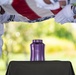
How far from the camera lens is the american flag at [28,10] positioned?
241 centimetres

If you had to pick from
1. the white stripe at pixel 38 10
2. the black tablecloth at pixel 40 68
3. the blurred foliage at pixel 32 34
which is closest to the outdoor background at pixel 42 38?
the blurred foliage at pixel 32 34

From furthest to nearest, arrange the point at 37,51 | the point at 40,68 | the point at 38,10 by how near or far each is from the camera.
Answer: the point at 38,10 < the point at 37,51 < the point at 40,68

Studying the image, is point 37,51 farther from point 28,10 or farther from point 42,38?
point 28,10

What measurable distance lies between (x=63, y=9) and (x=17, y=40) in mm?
800

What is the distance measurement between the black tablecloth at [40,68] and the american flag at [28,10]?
1.28m

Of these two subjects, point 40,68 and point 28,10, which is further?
point 28,10

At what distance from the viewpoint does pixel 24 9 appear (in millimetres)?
2461

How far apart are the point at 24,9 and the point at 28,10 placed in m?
0.06

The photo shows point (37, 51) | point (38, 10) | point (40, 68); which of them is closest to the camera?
point (40, 68)

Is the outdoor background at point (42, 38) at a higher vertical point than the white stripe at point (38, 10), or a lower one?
lower

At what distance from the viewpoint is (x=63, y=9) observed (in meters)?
2.39

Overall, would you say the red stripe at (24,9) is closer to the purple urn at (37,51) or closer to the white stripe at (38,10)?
the white stripe at (38,10)

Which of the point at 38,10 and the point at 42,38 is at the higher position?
the point at 38,10

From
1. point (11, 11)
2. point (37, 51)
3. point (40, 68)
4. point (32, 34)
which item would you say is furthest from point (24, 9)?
point (40, 68)
